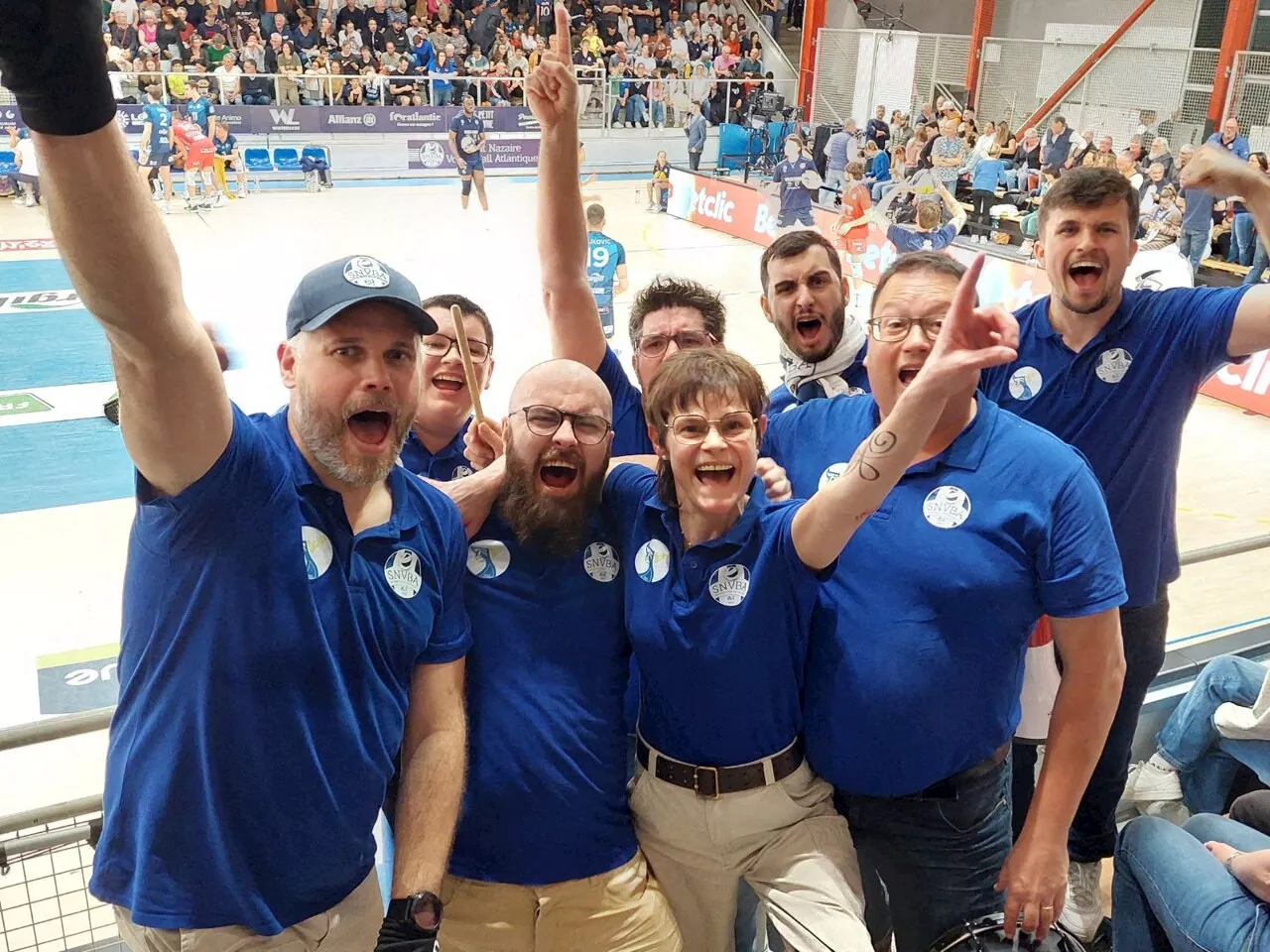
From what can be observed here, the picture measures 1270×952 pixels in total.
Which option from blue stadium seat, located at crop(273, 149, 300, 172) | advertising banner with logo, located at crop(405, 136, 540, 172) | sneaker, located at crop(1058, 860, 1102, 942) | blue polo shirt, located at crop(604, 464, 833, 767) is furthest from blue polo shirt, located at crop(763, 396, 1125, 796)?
advertising banner with logo, located at crop(405, 136, 540, 172)

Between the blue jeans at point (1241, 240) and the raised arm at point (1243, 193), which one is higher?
the raised arm at point (1243, 193)

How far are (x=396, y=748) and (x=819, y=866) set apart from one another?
1023 millimetres

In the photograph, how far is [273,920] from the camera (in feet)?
6.56

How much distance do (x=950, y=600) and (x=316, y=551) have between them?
1.42 meters

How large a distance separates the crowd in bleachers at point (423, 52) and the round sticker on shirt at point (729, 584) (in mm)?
22233

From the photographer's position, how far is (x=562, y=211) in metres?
3.09

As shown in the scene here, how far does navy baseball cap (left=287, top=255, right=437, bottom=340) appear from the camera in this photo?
2.04m

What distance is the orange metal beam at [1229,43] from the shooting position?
59.8ft

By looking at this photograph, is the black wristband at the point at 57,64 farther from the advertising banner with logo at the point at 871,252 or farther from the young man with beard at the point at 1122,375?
the advertising banner with logo at the point at 871,252

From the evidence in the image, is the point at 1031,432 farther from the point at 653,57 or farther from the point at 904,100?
the point at 653,57

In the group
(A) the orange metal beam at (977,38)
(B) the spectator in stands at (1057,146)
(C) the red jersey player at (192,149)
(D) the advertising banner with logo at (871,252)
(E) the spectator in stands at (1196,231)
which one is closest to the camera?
(D) the advertising banner with logo at (871,252)

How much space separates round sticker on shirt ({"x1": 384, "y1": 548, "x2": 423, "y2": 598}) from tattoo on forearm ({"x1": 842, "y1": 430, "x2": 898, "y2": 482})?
96cm

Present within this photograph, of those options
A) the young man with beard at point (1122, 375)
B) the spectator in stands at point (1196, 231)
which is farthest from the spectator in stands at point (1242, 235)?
the young man with beard at point (1122, 375)

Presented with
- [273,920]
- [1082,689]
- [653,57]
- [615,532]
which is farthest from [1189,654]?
[653,57]
